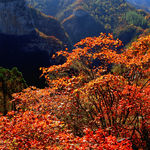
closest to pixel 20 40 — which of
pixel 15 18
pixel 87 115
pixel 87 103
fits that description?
pixel 15 18

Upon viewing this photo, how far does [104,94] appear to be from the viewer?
10.1 metres

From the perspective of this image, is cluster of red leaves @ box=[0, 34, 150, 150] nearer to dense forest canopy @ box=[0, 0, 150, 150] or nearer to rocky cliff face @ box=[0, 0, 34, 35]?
dense forest canopy @ box=[0, 0, 150, 150]

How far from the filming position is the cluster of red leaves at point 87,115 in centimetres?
755

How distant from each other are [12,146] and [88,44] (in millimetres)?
10367

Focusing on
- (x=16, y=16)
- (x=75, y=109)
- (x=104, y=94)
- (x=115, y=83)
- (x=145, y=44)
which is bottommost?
(x=75, y=109)

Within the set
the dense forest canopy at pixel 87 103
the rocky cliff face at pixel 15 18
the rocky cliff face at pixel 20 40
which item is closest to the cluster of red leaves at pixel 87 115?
the dense forest canopy at pixel 87 103

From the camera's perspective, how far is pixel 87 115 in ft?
36.6

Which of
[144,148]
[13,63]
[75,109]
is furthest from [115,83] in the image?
[13,63]

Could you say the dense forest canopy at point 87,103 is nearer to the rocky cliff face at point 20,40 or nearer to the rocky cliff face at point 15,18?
the rocky cliff face at point 20,40

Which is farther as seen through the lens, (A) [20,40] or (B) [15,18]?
(A) [20,40]

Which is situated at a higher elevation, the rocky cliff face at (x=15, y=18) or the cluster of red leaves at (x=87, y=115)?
the rocky cliff face at (x=15, y=18)

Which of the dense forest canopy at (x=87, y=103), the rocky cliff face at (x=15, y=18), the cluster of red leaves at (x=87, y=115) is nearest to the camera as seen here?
the cluster of red leaves at (x=87, y=115)

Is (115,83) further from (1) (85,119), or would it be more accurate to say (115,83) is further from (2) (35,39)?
(2) (35,39)

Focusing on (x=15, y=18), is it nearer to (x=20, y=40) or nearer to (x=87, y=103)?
(x=20, y=40)
